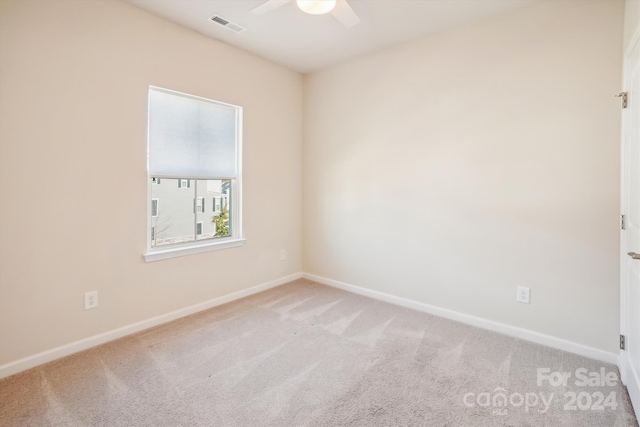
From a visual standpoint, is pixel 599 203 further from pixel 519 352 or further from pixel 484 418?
pixel 484 418

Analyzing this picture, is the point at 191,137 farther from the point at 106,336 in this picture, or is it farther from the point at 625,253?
the point at 625,253

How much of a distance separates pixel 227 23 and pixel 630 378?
13.0 feet

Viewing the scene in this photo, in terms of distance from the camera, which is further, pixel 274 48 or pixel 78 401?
pixel 274 48

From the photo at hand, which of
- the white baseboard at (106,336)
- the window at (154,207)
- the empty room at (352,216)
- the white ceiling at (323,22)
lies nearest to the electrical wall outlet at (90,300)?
the empty room at (352,216)

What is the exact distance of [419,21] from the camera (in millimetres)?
2699

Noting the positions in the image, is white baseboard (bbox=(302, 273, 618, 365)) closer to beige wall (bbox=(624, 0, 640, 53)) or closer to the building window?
the building window

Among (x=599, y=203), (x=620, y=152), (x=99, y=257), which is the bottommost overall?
(x=99, y=257)

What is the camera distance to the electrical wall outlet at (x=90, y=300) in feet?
7.72

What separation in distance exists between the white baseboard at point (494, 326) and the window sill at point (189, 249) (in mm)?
1410

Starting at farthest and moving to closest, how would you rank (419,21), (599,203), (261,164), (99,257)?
1. (261,164)
2. (419,21)
3. (99,257)
4. (599,203)

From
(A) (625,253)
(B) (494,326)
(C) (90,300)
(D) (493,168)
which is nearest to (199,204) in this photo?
(C) (90,300)

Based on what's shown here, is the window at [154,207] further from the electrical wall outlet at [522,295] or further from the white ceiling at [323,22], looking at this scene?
the electrical wall outlet at [522,295]

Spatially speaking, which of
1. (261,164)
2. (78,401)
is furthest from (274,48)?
(78,401)

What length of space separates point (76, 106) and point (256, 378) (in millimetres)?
2366
